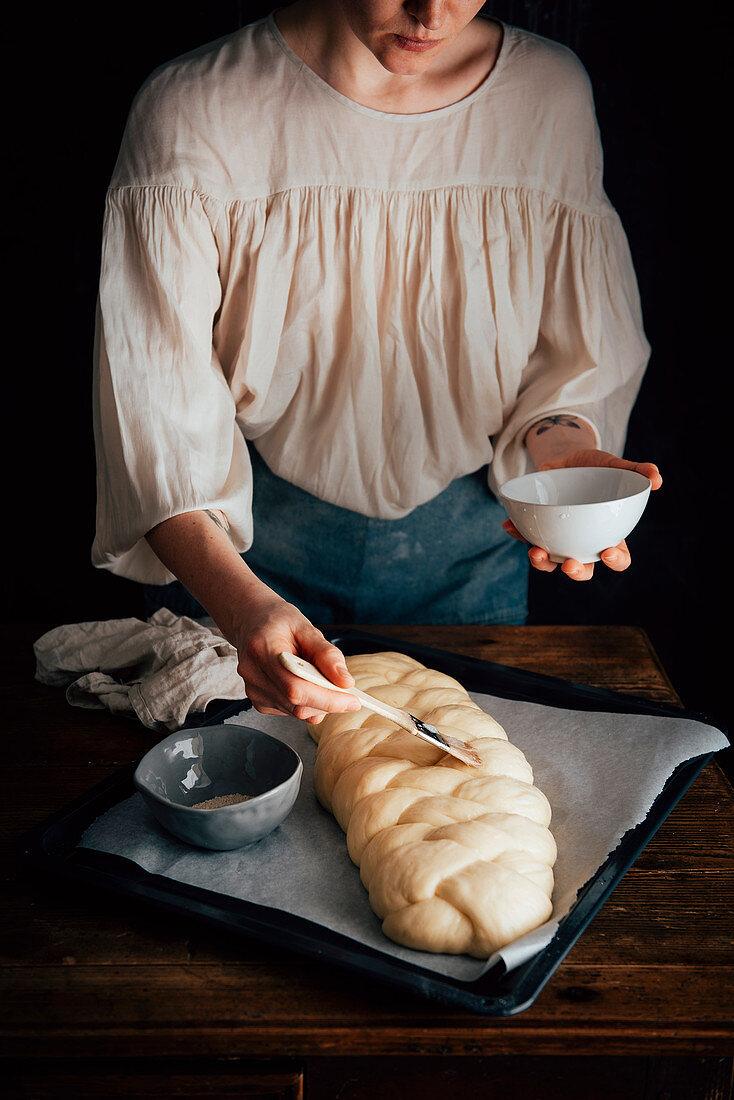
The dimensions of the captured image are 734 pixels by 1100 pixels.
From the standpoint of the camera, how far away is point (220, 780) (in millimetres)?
1042

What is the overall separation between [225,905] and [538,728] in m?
0.50

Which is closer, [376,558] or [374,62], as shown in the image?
[374,62]

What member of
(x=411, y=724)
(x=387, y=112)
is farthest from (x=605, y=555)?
(x=387, y=112)

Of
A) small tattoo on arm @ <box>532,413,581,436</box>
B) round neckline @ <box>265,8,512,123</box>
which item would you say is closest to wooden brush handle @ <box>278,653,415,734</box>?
small tattoo on arm @ <box>532,413,581,436</box>

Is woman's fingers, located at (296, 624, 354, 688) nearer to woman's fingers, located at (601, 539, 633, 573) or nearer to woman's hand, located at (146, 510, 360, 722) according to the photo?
woman's hand, located at (146, 510, 360, 722)

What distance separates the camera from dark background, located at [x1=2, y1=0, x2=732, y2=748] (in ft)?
5.98

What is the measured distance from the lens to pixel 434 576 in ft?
5.52

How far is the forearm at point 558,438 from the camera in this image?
1.41 metres

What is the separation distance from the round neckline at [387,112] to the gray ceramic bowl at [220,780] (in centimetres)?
95

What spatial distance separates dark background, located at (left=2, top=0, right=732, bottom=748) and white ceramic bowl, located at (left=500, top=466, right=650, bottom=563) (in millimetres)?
966

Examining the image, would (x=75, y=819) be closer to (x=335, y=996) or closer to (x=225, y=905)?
(x=225, y=905)

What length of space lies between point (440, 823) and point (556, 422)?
0.78m

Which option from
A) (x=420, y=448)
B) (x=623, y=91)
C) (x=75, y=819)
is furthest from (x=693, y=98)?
(x=75, y=819)

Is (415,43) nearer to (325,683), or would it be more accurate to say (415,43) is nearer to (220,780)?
(325,683)
